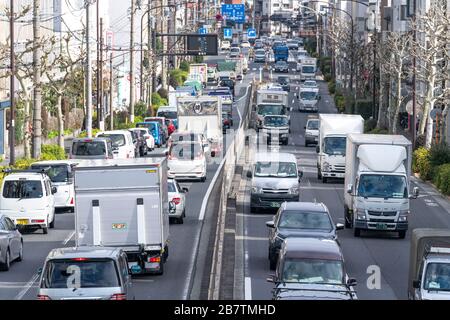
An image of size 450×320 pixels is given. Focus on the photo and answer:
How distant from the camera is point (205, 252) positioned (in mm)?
32688

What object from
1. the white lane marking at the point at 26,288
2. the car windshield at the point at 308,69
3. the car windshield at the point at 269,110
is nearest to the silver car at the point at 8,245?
the white lane marking at the point at 26,288

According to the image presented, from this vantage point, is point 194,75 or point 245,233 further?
point 194,75

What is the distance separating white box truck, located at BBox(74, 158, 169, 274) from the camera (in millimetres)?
27641

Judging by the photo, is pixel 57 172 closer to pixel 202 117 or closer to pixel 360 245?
pixel 360 245

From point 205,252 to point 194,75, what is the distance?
92.1 meters

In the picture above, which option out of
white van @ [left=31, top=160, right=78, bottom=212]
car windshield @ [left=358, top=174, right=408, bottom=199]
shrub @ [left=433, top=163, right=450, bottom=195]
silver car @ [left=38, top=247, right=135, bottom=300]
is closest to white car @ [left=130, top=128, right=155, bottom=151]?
shrub @ [left=433, top=163, right=450, bottom=195]

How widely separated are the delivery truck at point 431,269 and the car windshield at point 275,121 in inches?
2004

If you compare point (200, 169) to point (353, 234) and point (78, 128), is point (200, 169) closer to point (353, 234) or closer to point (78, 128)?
point (353, 234)

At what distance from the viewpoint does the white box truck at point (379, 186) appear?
36.3 m

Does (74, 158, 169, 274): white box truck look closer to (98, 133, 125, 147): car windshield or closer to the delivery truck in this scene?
the delivery truck

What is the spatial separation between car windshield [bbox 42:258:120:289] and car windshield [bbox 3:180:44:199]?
16022 mm

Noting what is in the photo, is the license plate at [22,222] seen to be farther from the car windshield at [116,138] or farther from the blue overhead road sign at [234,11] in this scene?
the blue overhead road sign at [234,11]
